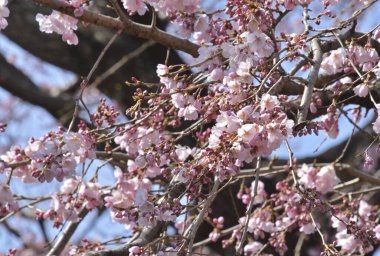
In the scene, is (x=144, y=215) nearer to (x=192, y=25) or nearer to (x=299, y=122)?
(x=299, y=122)

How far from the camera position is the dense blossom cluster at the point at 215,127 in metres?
1.92

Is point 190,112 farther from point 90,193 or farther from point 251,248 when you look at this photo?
point 251,248

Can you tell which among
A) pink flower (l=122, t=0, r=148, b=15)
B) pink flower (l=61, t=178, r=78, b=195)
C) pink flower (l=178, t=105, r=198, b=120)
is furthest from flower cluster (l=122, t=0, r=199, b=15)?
pink flower (l=61, t=178, r=78, b=195)

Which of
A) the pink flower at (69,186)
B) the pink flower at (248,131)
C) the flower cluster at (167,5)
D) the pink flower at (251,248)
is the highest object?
the flower cluster at (167,5)

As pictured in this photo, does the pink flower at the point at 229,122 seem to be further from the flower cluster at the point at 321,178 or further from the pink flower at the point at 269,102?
the flower cluster at the point at 321,178

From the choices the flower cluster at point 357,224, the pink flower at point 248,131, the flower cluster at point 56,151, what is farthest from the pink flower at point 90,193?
the pink flower at point 248,131

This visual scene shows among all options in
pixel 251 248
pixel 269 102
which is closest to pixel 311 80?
pixel 269 102

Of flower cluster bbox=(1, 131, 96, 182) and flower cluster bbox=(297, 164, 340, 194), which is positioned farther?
flower cluster bbox=(297, 164, 340, 194)

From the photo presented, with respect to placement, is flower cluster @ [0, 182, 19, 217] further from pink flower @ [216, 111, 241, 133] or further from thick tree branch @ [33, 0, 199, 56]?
pink flower @ [216, 111, 241, 133]

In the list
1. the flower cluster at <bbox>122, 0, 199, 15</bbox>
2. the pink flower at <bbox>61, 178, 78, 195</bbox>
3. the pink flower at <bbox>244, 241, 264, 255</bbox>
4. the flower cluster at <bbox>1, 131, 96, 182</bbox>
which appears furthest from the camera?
the pink flower at <bbox>244, 241, 264, 255</bbox>

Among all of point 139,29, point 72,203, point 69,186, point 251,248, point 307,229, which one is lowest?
point 307,229

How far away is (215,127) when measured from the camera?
6.12 feet

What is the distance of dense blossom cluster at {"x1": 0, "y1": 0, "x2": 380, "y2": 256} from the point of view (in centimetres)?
192

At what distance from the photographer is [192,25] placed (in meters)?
2.53
